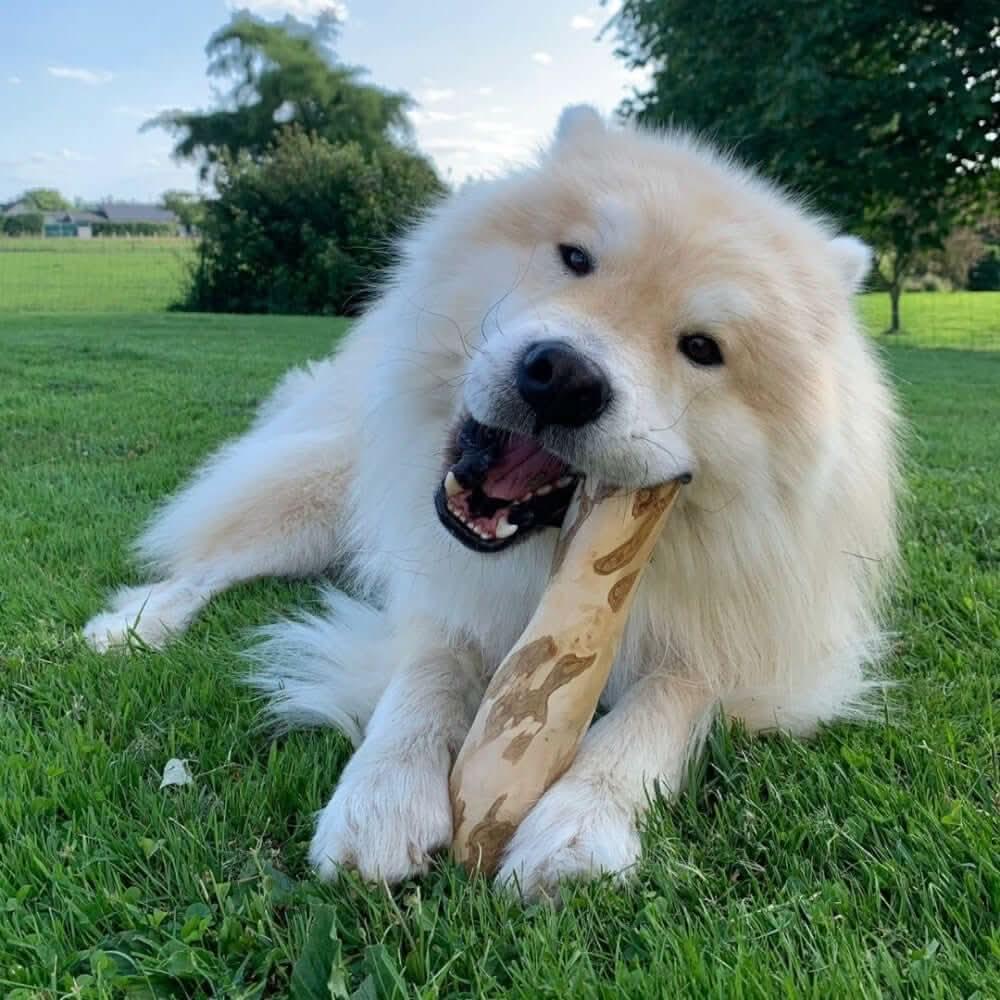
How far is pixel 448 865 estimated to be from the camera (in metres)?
1.33

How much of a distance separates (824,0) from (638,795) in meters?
15.5

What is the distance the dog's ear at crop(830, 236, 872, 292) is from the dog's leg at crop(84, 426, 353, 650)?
1.61m

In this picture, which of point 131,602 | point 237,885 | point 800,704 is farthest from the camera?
point 131,602

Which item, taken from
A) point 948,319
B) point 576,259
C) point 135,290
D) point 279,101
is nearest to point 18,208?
point 279,101

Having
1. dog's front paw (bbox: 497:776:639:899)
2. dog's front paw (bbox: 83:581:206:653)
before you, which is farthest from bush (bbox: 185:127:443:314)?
dog's front paw (bbox: 497:776:639:899)

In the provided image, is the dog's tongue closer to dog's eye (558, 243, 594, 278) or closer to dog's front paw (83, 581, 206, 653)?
dog's eye (558, 243, 594, 278)

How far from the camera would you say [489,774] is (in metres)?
1.43

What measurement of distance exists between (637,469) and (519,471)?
0.27 m

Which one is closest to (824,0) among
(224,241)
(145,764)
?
(224,241)

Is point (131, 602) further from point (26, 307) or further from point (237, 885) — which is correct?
point (26, 307)

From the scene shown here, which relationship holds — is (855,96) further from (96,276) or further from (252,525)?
(96,276)

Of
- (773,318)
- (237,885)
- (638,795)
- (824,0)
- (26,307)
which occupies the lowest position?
(26,307)

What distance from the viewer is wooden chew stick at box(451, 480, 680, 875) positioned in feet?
4.63

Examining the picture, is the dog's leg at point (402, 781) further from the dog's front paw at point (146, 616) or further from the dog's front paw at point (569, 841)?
the dog's front paw at point (146, 616)
